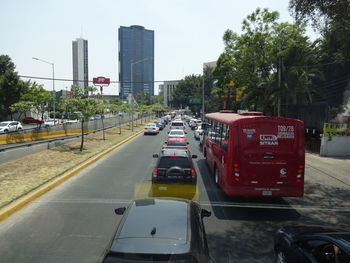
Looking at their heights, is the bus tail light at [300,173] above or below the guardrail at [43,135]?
above

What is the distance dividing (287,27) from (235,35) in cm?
454

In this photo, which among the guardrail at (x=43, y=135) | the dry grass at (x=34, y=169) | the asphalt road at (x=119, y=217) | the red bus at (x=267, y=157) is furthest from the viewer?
the guardrail at (x=43, y=135)

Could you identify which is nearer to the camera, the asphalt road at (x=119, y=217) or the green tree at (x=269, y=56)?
the asphalt road at (x=119, y=217)

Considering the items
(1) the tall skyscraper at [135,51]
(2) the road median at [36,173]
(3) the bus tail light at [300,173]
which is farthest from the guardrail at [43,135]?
(1) the tall skyscraper at [135,51]

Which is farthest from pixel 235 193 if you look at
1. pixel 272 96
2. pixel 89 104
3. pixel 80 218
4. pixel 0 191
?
pixel 272 96

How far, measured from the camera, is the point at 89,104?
22.3 meters

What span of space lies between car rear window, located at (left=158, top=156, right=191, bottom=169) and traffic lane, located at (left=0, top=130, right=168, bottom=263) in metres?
1.75

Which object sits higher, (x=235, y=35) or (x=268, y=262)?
(x=235, y=35)

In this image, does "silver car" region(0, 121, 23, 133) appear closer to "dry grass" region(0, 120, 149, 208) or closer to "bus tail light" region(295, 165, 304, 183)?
"dry grass" region(0, 120, 149, 208)

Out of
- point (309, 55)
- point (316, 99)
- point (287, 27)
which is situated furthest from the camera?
point (316, 99)

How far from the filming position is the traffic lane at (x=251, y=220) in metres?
6.70

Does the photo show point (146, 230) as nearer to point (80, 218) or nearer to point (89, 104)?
point (80, 218)

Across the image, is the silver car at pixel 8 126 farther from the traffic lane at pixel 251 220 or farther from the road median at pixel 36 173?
the traffic lane at pixel 251 220

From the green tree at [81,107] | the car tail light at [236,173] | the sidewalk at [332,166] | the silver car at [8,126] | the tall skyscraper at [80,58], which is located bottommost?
the sidewalk at [332,166]
